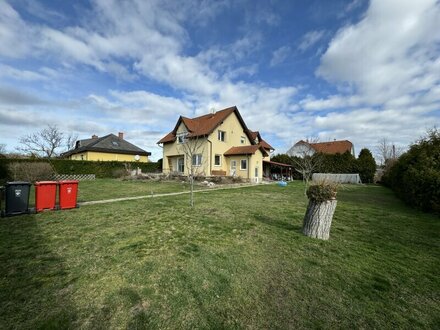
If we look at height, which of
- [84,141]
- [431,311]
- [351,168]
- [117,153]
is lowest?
[431,311]

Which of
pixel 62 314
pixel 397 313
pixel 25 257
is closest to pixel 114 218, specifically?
pixel 25 257

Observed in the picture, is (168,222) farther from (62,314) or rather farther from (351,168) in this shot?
(351,168)

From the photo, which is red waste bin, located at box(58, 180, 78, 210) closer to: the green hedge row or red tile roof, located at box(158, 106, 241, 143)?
red tile roof, located at box(158, 106, 241, 143)

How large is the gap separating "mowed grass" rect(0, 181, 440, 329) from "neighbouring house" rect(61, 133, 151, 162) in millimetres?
32863

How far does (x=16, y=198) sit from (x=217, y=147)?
1943 cm

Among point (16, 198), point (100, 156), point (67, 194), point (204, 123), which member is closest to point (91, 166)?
point (100, 156)

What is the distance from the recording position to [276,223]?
7.17 metres

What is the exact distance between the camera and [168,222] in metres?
7.00

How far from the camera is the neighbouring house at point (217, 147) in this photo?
24969mm

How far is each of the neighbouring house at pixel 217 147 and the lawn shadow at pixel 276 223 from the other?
52.6ft

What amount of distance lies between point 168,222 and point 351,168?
33.9 metres

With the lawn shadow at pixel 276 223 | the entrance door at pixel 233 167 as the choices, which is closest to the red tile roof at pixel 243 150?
the entrance door at pixel 233 167

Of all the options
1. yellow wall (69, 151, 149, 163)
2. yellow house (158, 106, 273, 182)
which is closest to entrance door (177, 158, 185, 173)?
yellow house (158, 106, 273, 182)

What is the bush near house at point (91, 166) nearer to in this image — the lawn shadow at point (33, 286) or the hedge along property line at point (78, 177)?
the hedge along property line at point (78, 177)
